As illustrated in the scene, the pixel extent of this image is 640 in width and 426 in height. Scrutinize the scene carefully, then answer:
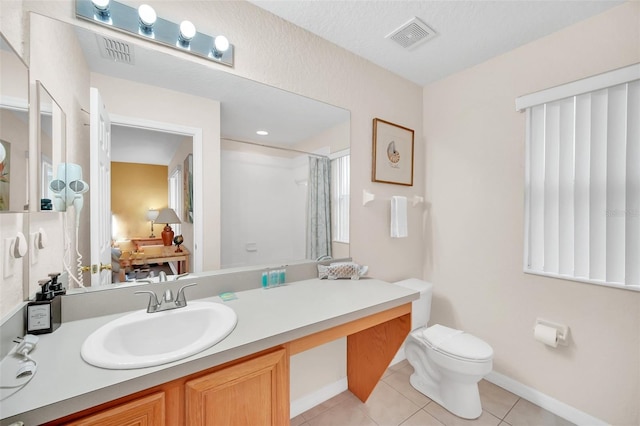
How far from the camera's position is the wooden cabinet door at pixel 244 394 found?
2.66 ft

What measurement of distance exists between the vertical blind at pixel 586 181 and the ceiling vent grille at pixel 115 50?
240 cm

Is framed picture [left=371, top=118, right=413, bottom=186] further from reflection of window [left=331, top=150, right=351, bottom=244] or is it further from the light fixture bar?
the light fixture bar

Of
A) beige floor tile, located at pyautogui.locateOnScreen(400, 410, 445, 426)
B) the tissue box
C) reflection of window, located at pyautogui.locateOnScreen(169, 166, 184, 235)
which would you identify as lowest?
beige floor tile, located at pyautogui.locateOnScreen(400, 410, 445, 426)

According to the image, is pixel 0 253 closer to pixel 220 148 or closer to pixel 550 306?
pixel 220 148

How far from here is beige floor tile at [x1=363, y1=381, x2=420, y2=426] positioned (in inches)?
64.4

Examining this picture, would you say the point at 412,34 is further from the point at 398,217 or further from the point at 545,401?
the point at 545,401

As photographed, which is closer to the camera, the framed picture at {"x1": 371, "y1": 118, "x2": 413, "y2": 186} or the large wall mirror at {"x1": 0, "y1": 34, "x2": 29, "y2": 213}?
the large wall mirror at {"x1": 0, "y1": 34, "x2": 29, "y2": 213}

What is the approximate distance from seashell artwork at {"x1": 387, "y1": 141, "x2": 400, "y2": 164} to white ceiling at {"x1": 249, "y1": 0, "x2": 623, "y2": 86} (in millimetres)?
659

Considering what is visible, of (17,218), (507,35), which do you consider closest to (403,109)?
(507,35)

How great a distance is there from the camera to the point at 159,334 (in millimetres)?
1061

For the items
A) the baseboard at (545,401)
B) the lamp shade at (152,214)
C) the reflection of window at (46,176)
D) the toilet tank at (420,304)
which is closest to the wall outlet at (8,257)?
the reflection of window at (46,176)

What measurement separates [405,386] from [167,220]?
2.01m

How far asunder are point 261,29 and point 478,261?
7.52 feet

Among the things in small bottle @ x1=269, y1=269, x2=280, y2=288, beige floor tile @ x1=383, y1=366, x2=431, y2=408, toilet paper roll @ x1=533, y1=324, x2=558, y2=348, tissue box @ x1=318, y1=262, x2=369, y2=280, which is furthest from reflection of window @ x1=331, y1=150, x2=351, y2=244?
toilet paper roll @ x1=533, y1=324, x2=558, y2=348
